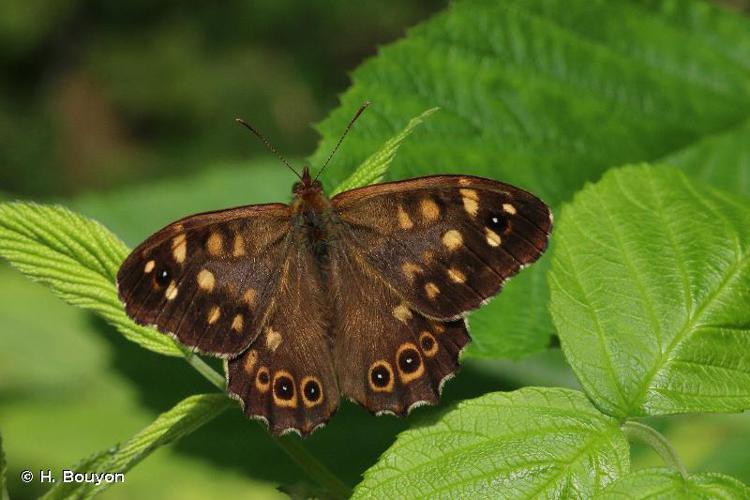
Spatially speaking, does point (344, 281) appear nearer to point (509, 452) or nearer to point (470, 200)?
point (470, 200)

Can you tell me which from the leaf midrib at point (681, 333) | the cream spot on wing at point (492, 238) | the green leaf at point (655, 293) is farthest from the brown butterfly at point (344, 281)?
the leaf midrib at point (681, 333)

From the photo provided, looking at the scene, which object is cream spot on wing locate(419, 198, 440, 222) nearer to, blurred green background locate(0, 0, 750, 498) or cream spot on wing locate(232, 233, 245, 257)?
cream spot on wing locate(232, 233, 245, 257)

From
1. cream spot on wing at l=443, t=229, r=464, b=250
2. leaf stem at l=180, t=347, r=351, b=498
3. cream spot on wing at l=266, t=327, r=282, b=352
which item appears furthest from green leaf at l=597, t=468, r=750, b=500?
cream spot on wing at l=266, t=327, r=282, b=352

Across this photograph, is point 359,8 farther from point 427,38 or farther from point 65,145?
point 427,38

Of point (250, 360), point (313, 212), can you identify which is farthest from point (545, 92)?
point (250, 360)

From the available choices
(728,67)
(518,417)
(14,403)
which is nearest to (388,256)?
(518,417)

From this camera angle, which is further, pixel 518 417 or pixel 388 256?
pixel 388 256
